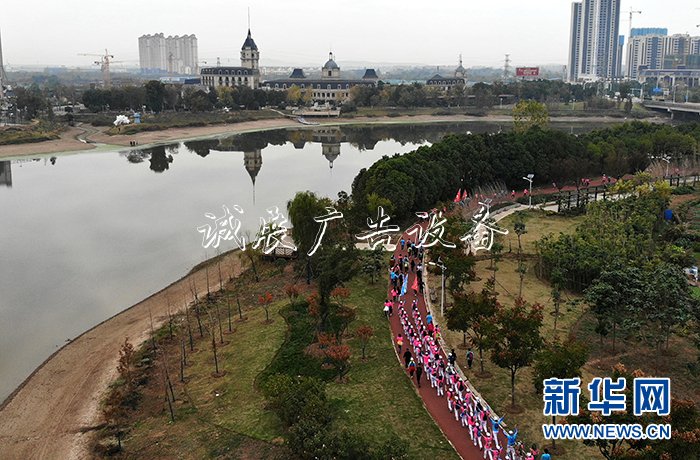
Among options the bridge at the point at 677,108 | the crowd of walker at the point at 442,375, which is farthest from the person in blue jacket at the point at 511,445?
the bridge at the point at 677,108

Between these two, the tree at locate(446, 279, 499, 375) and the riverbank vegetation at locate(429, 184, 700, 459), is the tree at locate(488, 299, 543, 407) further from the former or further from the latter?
the tree at locate(446, 279, 499, 375)

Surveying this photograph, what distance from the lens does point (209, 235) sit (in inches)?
1257

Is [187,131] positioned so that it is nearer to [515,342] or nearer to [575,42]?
[515,342]

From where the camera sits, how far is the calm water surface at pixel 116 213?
22.4 metres

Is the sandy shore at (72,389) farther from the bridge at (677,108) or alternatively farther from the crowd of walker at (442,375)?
the bridge at (677,108)

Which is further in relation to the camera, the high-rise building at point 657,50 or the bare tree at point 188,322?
the high-rise building at point 657,50

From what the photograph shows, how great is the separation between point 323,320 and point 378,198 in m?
11.9

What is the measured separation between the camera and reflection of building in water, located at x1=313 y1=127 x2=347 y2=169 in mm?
61388

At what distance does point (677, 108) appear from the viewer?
273 feet

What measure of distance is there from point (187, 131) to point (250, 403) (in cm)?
6526

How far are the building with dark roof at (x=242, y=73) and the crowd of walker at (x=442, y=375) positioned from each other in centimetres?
10538

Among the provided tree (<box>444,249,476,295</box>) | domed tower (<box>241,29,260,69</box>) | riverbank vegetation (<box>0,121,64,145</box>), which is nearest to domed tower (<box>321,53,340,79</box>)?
domed tower (<box>241,29,260,69</box>)

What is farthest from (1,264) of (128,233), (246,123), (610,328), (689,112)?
(689,112)

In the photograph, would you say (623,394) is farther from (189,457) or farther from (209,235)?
(209,235)
